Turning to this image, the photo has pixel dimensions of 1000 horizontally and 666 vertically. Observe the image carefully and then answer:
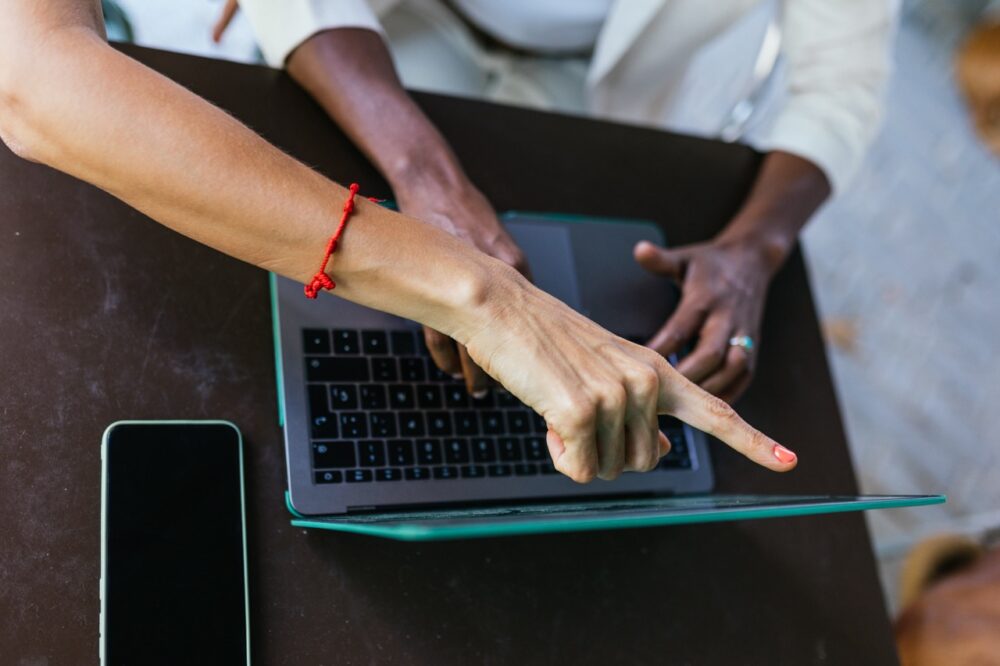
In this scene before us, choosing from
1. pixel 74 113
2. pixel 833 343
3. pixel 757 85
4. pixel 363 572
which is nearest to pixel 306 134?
pixel 74 113

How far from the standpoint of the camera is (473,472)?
2.72ft

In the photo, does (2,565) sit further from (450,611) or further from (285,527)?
(450,611)

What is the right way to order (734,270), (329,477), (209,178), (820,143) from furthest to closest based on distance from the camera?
(820,143), (734,270), (329,477), (209,178)

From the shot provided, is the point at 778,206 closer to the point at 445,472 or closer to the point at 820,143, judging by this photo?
the point at 820,143

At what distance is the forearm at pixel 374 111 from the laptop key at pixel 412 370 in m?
0.18

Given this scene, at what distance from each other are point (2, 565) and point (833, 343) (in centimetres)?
188

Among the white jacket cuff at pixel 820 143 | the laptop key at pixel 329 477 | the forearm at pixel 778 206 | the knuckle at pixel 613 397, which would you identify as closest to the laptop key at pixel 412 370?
the laptop key at pixel 329 477

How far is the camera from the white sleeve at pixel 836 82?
1178 millimetres

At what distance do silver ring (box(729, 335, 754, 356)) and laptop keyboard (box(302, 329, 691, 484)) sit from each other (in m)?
0.26

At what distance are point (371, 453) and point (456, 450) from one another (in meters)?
0.08

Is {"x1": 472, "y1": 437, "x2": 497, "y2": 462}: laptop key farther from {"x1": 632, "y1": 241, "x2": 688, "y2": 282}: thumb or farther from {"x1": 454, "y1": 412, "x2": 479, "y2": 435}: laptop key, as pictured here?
{"x1": 632, "y1": 241, "x2": 688, "y2": 282}: thumb

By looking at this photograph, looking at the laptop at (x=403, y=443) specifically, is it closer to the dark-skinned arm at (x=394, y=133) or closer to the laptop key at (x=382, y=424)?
the laptop key at (x=382, y=424)

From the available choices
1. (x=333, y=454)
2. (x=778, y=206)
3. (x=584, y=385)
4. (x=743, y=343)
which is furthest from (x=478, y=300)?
(x=778, y=206)

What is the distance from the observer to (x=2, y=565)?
2.27ft
